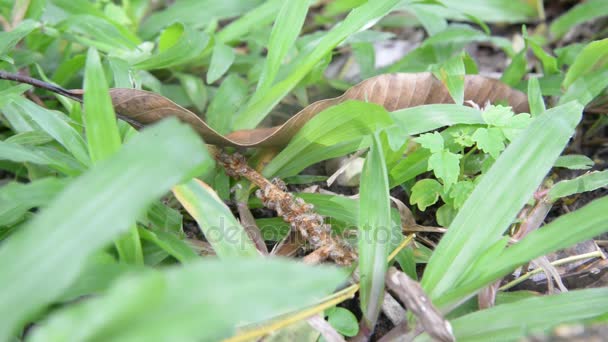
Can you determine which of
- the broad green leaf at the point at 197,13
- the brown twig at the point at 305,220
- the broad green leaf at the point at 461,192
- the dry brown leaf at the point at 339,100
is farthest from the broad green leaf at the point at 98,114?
the broad green leaf at the point at 197,13

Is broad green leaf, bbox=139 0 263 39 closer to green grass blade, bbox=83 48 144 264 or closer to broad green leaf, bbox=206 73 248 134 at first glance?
broad green leaf, bbox=206 73 248 134

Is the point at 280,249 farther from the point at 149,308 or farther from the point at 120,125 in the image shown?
the point at 149,308

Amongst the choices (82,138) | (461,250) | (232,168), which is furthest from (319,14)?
(461,250)

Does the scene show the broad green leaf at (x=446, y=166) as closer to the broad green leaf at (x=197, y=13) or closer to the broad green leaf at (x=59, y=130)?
the broad green leaf at (x=59, y=130)

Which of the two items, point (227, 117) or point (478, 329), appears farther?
point (227, 117)

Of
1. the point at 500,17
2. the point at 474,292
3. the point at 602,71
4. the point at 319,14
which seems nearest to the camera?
the point at 474,292

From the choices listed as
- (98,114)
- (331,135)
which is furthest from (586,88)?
(98,114)

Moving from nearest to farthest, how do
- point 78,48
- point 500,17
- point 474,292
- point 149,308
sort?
point 149,308
point 474,292
point 78,48
point 500,17
